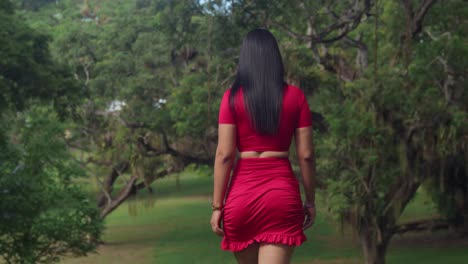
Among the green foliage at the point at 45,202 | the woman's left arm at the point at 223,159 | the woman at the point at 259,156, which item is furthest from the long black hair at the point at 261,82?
the green foliage at the point at 45,202

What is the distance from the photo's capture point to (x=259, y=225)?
13.0 ft

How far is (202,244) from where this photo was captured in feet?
89.0

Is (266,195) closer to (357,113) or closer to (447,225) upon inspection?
(357,113)

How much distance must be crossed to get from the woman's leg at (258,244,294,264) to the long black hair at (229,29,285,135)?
51cm

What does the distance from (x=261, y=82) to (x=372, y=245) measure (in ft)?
40.0

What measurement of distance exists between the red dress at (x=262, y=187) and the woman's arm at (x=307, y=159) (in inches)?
1.5

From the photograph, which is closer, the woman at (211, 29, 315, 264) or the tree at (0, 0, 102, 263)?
the woman at (211, 29, 315, 264)

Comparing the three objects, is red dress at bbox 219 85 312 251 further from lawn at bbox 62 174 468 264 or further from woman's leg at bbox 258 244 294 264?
lawn at bbox 62 174 468 264

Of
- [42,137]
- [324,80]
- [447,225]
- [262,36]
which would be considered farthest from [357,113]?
[262,36]

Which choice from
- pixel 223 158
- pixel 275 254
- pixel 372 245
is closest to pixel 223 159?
pixel 223 158

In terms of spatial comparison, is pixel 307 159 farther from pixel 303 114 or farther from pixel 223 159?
pixel 223 159

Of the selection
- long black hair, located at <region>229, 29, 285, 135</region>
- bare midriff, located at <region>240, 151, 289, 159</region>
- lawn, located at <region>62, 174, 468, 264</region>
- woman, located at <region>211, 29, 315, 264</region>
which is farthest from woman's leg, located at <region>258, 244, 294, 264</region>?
lawn, located at <region>62, 174, 468, 264</region>

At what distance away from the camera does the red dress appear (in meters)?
3.96

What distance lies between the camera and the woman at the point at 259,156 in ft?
13.0
